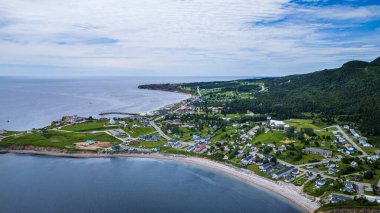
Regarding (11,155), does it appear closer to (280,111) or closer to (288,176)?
(288,176)

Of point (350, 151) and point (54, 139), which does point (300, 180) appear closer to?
point (350, 151)

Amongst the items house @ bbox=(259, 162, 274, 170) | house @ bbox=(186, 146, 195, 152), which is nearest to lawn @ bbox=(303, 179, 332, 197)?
house @ bbox=(259, 162, 274, 170)

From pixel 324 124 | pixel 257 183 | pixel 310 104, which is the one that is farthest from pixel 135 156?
pixel 310 104

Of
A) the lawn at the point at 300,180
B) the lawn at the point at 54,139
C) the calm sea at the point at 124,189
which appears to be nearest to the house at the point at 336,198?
the calm sea at the point at 124,189

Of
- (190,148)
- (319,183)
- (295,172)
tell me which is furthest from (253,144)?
(319,183)

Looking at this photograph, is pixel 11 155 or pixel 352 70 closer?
pixel 11 155

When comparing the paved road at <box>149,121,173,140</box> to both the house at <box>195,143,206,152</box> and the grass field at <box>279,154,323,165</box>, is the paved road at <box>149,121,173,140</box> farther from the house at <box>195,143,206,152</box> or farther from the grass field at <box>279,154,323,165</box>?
the grass field at <box>279,154,323,165</box>
